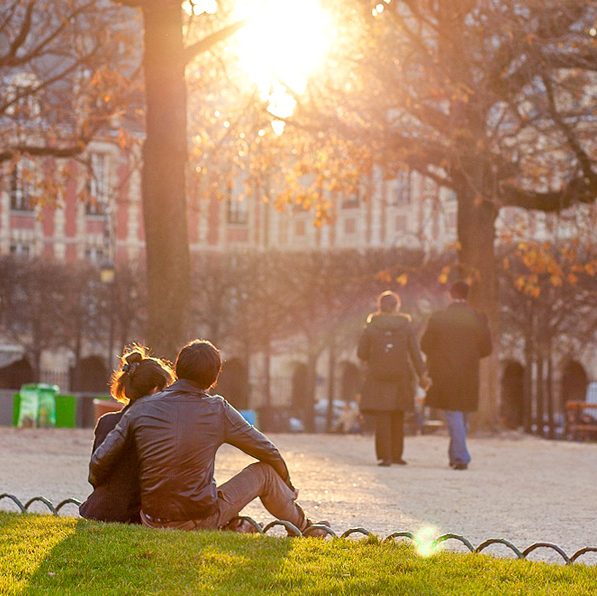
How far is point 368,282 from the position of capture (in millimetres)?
42312

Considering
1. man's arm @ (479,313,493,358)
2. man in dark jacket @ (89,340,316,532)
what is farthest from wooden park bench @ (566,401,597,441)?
man in dark jacket @ (89,340,316,532)

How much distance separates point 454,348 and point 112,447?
831 centimetres

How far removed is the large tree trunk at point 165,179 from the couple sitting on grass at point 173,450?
7287mm

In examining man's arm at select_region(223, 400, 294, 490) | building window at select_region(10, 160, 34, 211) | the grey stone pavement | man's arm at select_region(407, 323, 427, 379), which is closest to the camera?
man's arm at select_region(223, 400, 294, 490)

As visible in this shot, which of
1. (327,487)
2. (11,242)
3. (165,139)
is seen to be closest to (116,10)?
(165,139)

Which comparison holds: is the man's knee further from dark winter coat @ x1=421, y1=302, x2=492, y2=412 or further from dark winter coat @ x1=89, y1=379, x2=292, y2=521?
dark winter coat @ x1=421, y1=302, x2=492, y2=412

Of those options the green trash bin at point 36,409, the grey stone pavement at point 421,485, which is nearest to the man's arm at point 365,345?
the grey stone pavement at point 421,485

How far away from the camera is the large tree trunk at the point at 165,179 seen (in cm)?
1488

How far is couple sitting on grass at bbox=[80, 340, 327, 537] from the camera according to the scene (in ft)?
24.9

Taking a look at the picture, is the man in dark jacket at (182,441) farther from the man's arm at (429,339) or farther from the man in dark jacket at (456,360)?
the man's arm at (429,339)

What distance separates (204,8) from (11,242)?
42.7m

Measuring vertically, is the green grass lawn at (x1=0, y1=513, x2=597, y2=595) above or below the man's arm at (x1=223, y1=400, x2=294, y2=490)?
below

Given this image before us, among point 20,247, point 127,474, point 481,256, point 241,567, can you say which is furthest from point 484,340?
point 20,247

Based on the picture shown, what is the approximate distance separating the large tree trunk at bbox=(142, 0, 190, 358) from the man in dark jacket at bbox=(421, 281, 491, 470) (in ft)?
7.98
